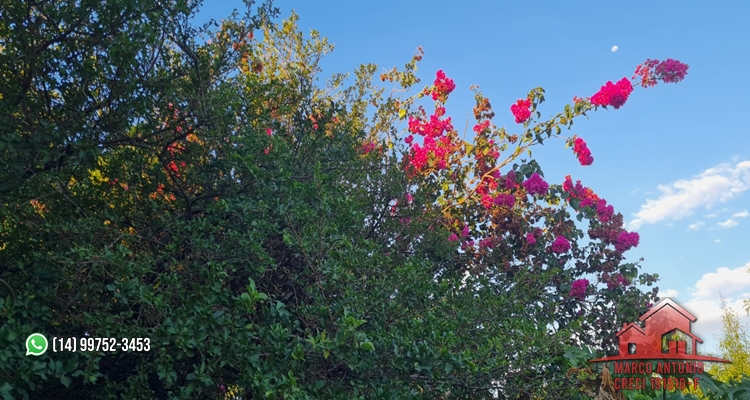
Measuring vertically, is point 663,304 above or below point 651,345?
above

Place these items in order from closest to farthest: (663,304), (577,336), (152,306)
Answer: (152,306), (663,304), (577,336)

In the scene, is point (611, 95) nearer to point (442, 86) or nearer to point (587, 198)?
point (587, 198)

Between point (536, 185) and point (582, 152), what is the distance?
798mm

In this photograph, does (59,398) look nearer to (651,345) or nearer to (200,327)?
(200,327)

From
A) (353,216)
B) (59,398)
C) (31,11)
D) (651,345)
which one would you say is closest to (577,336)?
(651,345)

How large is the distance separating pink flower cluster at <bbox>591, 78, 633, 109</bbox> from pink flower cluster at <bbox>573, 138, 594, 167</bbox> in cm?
58

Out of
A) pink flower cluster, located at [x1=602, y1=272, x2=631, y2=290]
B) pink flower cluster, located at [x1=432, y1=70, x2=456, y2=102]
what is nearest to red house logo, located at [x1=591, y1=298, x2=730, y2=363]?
pink flower cluster, located at [x1=602, y1=272, x2=631, y2=290]

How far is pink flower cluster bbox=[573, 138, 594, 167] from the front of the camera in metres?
7.37

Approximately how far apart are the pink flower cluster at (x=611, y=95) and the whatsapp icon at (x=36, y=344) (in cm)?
657

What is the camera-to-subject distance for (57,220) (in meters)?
3.88

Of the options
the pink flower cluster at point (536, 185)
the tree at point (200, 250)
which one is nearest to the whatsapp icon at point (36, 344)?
the tree at point (200, 250)

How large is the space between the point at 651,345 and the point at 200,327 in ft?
12.4

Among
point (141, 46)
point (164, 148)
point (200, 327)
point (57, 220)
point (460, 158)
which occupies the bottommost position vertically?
point (200, 327)

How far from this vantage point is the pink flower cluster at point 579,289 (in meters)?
6.82
